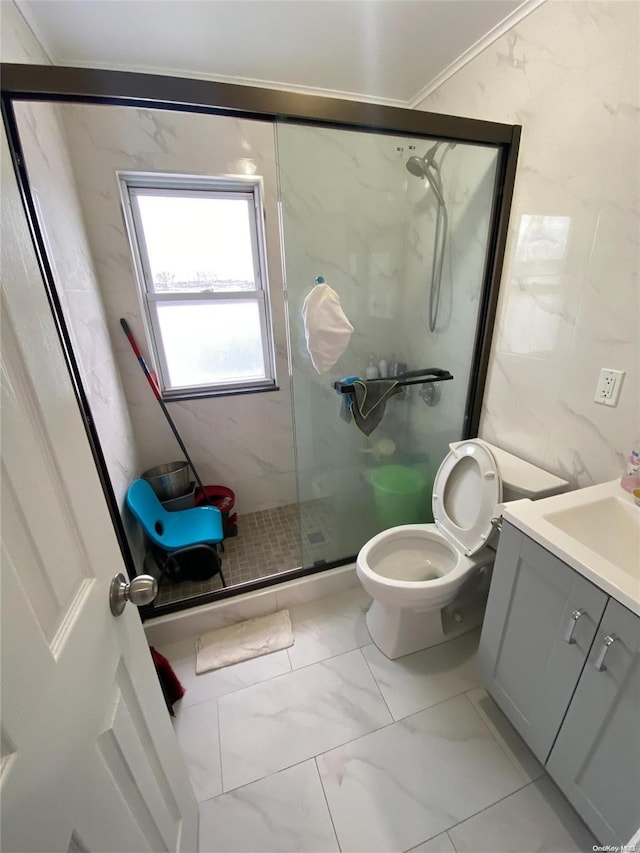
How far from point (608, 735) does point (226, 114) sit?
2009 millimetres

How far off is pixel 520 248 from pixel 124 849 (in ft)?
6.63

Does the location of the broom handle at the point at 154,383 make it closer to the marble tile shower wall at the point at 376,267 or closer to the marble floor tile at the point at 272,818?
the marble tile shower wall at the point at 376,267

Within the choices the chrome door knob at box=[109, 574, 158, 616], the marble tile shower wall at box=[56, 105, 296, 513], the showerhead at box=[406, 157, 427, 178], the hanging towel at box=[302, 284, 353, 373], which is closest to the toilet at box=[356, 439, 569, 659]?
the hanging towel at box=[302, 284, 353, 373]

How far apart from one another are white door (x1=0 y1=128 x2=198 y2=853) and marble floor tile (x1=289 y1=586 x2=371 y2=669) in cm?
89

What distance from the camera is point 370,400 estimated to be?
1636 mm

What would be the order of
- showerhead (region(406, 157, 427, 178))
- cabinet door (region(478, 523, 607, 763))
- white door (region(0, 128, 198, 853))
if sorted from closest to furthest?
1. white door (region(0, 128, 198, 853))
2. cabinet door (region(478, 523, 607, 763))
3. showerhead (region(406, 157, 427, 178))

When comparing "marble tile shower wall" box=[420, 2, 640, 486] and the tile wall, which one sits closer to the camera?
"marble tile shower wall" box=[420, 2, 640, 486]

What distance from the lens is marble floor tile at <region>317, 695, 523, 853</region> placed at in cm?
100

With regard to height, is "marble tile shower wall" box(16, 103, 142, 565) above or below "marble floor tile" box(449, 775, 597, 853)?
above

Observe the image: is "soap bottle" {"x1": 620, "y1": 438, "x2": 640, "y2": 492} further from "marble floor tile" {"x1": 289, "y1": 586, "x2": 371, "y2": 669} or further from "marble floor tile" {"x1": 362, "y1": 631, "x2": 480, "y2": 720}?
"marble floor tile" {"x1": 289, "y1": 586, "x2": 371, "y2": 669}

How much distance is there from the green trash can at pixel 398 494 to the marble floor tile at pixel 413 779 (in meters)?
0.85

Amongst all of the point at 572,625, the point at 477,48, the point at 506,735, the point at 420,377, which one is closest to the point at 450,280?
the point at 420,377

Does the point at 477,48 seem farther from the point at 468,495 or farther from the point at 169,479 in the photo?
the point at 169,479

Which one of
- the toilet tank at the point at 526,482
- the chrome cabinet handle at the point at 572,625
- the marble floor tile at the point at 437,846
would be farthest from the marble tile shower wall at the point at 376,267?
the marble floor tile at the point at 437,846
